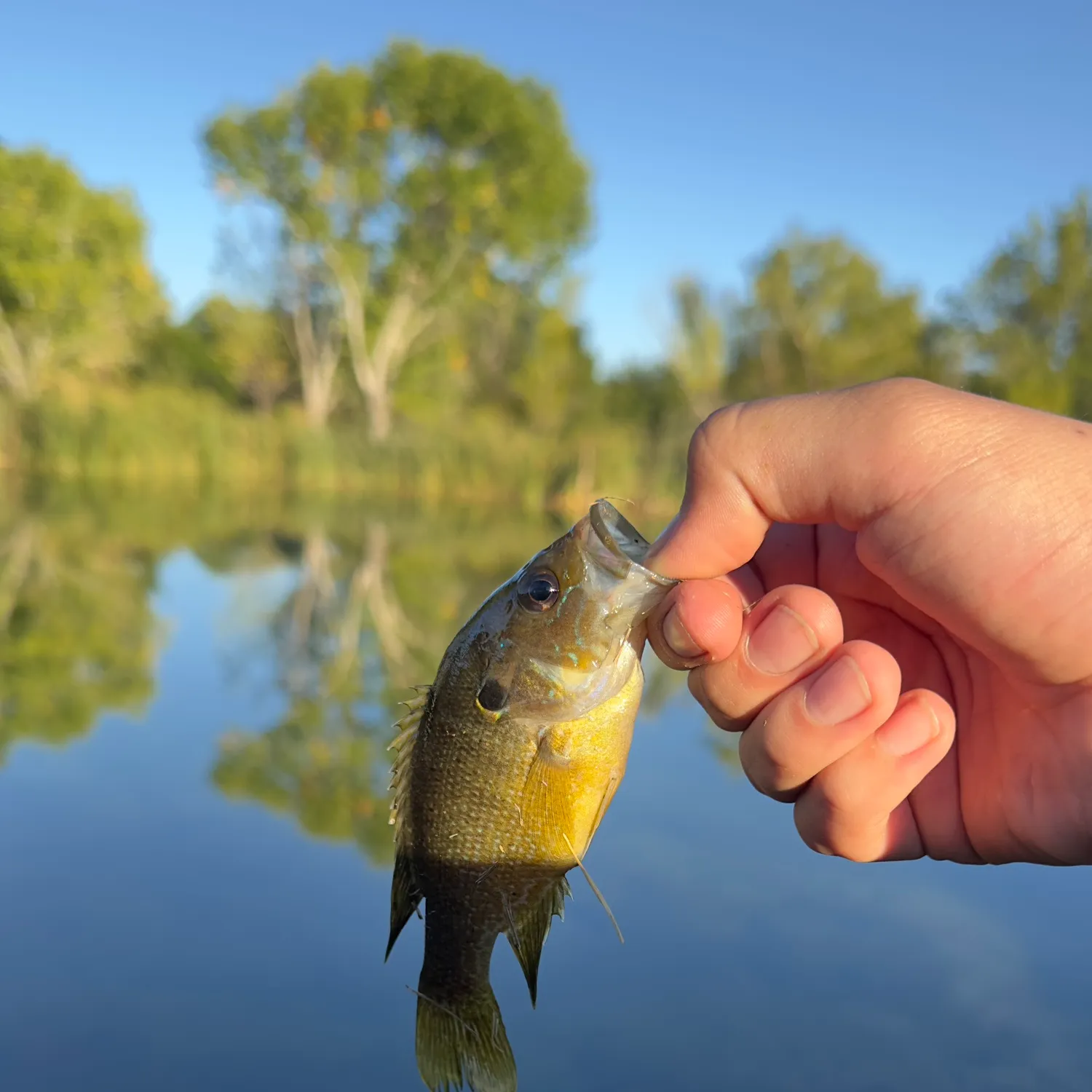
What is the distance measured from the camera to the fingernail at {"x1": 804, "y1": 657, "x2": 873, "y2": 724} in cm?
198

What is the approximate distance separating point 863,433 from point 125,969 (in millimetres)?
3310

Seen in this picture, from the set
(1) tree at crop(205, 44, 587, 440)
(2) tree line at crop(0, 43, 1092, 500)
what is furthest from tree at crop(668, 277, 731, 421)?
(1) tree at crop(205, 44, 587, 440)

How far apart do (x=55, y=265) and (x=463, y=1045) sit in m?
33.2

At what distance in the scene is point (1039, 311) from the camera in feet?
104

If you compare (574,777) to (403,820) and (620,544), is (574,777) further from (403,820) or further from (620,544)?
(620,544)

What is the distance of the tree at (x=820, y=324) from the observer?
107 ft

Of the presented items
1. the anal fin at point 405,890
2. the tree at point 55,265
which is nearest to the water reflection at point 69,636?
the anal fin at point 405,890

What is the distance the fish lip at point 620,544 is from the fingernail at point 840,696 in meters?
0.43

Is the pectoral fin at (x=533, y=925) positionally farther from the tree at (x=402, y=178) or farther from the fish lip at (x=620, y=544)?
the tree at (x=402, y=178)

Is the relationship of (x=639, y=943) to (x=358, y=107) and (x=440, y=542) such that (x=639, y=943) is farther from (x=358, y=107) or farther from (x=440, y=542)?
(x=358, y=107)

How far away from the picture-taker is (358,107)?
27.5 metres

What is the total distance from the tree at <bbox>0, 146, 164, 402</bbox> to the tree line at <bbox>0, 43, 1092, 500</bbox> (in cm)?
7

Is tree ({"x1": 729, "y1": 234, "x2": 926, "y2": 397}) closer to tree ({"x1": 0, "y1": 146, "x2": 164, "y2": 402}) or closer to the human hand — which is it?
tree ({"x1": 0, "y1": 146, "x2": 164, "y2": 402})

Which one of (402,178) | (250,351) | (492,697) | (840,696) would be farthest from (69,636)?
(250,351)
